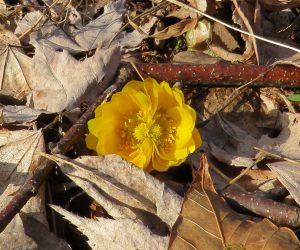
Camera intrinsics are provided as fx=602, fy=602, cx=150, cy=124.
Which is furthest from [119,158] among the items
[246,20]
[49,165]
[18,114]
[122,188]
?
[246,20]

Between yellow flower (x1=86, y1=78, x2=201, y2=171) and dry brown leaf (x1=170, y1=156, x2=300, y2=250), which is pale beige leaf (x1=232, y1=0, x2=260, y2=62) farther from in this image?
dry brown leaf (x1=170, y1=156, x2=300, y2=250)

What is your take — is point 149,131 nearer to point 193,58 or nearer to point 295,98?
point 193,58

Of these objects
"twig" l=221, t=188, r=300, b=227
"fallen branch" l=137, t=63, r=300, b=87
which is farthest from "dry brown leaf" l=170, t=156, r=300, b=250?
"fallen branch" l=137, t=63, r=300, b=87

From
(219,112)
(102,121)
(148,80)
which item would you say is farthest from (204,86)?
(102,121)

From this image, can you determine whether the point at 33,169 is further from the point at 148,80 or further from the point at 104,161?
the point at 148,80

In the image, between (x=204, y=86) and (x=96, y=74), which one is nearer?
(x=96, y=74)

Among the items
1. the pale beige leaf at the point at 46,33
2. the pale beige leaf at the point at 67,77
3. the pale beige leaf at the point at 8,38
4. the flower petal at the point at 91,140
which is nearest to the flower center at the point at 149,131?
the flower petal at the point at 91,140
